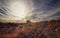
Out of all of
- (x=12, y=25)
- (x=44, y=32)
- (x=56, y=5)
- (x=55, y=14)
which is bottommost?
(x=44, y=32)

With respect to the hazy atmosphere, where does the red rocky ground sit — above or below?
below

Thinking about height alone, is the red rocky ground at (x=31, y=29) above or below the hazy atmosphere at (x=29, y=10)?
below

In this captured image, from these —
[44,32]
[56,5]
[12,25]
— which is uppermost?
[56,5]

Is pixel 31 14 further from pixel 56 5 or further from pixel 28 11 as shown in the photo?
pixel 56 5

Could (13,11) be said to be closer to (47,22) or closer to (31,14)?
(31,14)

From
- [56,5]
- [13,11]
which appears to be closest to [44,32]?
[56,5]

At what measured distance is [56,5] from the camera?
279 centimetres

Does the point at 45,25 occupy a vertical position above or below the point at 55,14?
below

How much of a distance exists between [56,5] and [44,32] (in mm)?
634

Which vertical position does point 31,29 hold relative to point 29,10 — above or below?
below

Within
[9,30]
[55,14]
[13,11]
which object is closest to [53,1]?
[55,14]

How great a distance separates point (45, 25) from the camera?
2795 mm

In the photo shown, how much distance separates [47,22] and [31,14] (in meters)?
0.39

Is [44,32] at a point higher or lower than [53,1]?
lower
